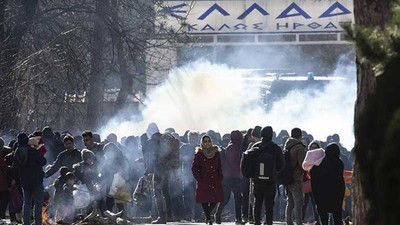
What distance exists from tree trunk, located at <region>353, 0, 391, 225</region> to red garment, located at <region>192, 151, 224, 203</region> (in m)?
5.81

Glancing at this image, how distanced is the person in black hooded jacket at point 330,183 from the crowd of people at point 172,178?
1cm

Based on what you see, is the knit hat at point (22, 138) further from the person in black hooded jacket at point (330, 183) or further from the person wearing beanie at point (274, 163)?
the person in black hooded jacket at point (330, 183)

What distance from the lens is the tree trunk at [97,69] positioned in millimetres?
24883

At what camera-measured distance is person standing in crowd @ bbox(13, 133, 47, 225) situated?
16125mm

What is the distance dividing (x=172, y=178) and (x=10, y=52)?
6196 mm

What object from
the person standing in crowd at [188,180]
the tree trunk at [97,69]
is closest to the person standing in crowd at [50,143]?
the person standing in crowd at [188,180]

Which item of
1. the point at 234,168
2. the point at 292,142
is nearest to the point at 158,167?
the point at 234,168

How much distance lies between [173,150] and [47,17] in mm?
6431

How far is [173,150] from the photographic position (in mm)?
19438

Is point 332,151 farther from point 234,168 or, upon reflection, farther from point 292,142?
point 234,168

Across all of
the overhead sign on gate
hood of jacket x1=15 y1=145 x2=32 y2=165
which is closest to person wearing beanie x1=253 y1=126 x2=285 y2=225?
hood of jacket x1=15 y1=145 x2=32 y2=165

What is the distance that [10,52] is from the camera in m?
24.2

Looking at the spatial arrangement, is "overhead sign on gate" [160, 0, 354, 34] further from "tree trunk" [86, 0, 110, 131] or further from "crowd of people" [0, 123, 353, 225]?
"crowd of people" [0, 123, 353, 225]

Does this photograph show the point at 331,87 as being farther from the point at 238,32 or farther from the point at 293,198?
the point at 293,198
